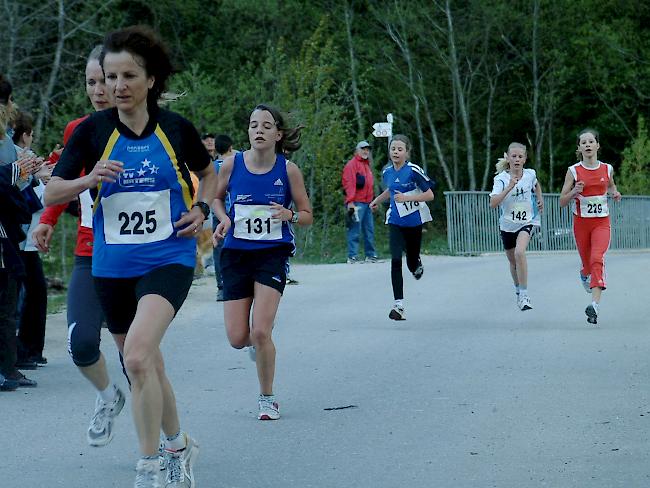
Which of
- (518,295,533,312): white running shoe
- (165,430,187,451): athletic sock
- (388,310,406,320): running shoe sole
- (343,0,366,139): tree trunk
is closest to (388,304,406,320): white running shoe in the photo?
(388,310,406,320): running shoe sole

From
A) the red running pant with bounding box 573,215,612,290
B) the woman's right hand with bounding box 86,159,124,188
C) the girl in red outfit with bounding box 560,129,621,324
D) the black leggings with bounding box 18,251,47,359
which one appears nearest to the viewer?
the woman's right hand with bounding box 86,159,124,188

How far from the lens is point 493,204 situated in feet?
49.5

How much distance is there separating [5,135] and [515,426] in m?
3.98

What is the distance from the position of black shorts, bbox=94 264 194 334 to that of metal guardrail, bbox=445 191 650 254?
22.3 metres

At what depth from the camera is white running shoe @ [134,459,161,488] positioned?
5820mm

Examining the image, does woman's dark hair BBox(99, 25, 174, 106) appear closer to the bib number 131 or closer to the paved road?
the paved road

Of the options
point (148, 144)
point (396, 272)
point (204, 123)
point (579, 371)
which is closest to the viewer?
point (148, 144)

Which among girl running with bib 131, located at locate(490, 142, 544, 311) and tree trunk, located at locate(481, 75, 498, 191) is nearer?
girl running with bib 131, located at locate(490, 142, 544, 311)

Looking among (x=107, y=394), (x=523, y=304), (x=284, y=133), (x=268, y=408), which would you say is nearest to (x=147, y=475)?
(x=107, y=394)

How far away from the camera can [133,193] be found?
20.2 ft

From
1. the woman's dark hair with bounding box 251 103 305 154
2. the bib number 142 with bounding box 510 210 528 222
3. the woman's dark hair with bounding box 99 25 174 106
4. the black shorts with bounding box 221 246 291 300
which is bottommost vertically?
the bib number 142 with bounding box 510 210 528 222

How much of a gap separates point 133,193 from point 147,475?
118 cm

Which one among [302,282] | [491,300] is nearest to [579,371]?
[491,300]

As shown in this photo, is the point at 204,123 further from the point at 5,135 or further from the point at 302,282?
the point at 5,135
